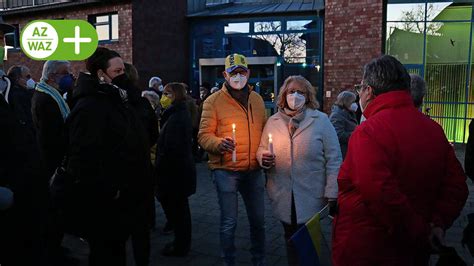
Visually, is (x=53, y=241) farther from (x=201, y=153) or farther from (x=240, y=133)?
(x=201, y=153)

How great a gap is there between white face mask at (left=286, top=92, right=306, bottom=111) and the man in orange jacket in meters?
0.48

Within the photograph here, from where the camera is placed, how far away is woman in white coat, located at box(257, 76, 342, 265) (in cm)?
340

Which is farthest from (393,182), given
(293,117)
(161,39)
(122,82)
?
(161,39)

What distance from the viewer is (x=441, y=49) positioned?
42.7ft

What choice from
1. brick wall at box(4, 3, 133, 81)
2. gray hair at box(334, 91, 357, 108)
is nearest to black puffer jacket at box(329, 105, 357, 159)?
gray hair at box(334, 91, 357, 108)

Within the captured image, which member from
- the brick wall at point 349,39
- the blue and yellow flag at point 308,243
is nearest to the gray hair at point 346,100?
the blue and yellow flag at point 308,243

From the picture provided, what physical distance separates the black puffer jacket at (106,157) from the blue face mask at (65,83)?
5.78 feet

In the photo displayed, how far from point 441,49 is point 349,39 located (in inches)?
107

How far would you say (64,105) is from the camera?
4230 millimetres

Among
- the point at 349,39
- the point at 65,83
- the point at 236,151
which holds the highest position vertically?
the point at 349,39

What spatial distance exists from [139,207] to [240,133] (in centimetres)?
113

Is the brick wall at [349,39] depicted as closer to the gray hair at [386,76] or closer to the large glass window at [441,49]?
the large glass window at [441,49]

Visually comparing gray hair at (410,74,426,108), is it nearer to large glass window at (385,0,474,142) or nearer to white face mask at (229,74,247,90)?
white face mask at (229,74,247,90)

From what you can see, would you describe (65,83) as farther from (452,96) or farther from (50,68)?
(452,96)
